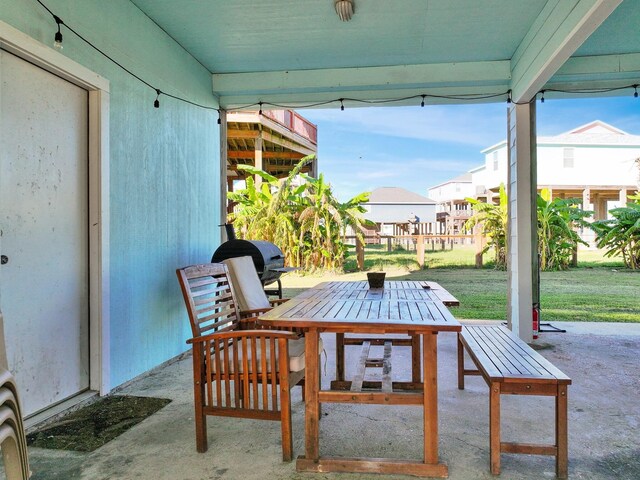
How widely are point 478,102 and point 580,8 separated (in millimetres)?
2315

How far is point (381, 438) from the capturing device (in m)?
2.39

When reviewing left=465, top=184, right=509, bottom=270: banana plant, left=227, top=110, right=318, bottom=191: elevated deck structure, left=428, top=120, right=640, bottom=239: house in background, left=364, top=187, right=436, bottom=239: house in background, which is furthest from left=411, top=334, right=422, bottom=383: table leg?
left=364, top=187, right=436, bottom=239: house in background

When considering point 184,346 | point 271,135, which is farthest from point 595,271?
point 184,346

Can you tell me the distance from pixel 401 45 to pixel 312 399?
138 inches

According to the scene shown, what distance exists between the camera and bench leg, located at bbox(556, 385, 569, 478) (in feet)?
6.51

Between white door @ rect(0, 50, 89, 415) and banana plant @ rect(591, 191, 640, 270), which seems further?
banana plant @ rect(591, 191, 640, 270)

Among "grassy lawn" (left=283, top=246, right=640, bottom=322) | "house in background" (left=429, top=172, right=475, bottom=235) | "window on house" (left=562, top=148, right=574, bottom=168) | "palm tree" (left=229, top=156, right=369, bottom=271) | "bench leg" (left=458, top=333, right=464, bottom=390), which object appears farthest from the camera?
"house in background" (left=429, top=172, right=475, bottom=235)

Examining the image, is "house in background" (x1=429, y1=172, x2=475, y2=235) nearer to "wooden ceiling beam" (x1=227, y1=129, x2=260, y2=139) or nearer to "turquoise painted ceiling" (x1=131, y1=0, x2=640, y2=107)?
"wooden ceiling beam" (x1=227, y1=129, x2=260, y2=139)

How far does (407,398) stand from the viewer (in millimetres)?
2068

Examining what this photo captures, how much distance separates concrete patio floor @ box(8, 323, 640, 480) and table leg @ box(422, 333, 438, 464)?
15cm

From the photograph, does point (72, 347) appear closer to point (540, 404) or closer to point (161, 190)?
point (161, 190)

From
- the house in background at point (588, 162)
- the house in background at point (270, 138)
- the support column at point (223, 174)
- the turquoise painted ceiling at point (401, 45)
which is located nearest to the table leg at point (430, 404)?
the turquoise painted ceiling at point (401, 45)

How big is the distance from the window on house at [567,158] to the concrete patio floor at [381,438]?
1724cm

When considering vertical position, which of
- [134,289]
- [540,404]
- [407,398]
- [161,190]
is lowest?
[540,404]
